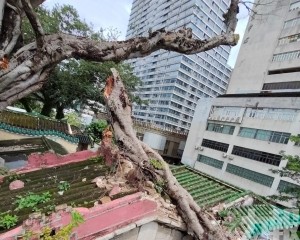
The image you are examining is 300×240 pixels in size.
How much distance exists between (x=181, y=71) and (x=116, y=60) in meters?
71.7

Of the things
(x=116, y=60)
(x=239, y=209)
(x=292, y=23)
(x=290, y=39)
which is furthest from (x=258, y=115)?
(x=116, y=60)

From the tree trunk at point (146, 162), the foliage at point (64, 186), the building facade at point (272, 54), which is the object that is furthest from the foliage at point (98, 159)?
the building facade at point (272, 54)

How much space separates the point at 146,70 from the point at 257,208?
84.8m

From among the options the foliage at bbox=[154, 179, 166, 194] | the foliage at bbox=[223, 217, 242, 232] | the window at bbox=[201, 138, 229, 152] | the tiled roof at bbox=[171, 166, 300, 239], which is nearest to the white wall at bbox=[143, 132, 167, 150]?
the window at bbox=[201, 138, 229, 152]

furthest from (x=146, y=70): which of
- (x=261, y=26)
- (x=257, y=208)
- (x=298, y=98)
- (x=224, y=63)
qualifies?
(x=257, y=208)

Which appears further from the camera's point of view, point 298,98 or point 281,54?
point 281,54

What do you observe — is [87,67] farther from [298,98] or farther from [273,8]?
[273,8]

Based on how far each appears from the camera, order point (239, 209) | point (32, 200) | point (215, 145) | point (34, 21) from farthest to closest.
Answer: point (215, 145), point (239, 209), point (34, 21), point (32, 200)

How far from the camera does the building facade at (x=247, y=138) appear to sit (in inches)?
1077

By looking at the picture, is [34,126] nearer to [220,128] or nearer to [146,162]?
[146,162]

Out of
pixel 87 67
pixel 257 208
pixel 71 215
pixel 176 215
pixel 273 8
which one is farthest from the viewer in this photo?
pixel 273 8

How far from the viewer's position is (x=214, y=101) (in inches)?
1528

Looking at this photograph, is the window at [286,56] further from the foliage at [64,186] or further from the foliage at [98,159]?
the foliage at [64,186]

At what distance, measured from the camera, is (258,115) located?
31188 mm
